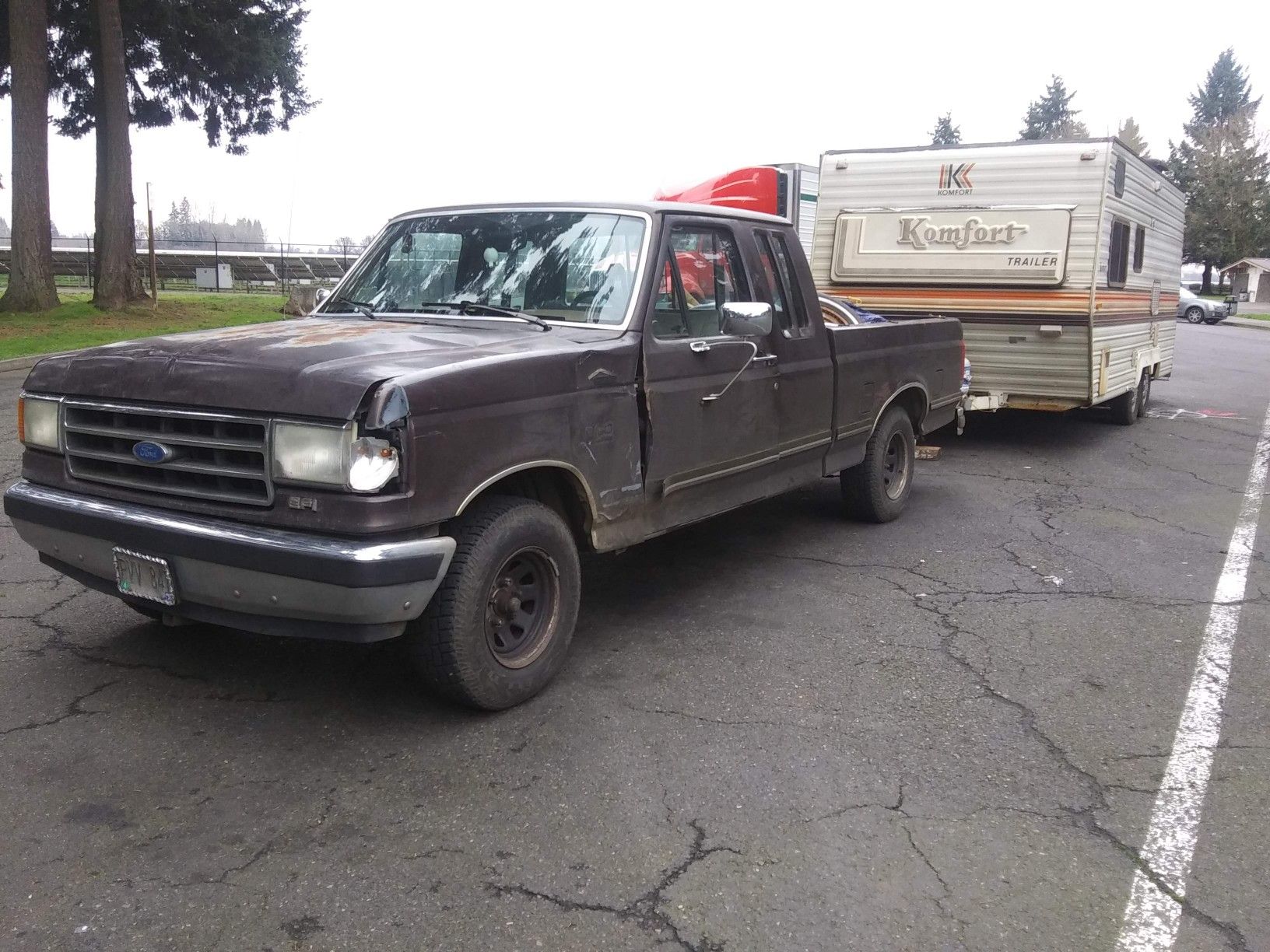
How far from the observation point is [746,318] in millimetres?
4828

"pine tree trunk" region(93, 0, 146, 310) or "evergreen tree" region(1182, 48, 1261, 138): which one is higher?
"evergreen tree" region(1182, 48, 1261, 138)

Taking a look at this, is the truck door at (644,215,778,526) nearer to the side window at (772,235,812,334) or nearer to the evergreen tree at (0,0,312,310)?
the side window at (772,235,812,334)

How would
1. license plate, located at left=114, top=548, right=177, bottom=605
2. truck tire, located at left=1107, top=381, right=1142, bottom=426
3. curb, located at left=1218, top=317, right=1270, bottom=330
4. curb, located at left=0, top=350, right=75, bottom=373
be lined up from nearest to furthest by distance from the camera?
license plate, located at left=114, top=548, right=177, bottom=605, truck tire, located at left=1107, top=381, right=1142, bottom=426, curb, located at left=0, top=350, right=75, bottom=373, curb, located at left=1218, top=317, right=1270, bottom=330

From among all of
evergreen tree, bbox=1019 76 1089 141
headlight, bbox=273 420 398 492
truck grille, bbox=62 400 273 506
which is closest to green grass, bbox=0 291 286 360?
truck grille, bbox=62 400 273 506

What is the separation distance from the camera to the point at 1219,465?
32.7 ft

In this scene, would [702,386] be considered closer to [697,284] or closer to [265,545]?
[697,284]

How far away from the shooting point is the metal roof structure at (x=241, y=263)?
37.2 metres

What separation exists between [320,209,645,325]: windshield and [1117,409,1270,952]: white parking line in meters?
2.71

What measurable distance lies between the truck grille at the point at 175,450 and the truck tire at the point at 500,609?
69 cm

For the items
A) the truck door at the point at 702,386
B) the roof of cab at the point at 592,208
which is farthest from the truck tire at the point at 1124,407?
the roof of cab at the point at 592,208

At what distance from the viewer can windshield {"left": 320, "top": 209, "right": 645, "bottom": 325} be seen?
4.79m

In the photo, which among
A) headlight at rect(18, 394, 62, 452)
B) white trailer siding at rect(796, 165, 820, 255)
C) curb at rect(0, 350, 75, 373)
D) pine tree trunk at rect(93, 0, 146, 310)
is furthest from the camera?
pine tree trunk at rect(93, 0, 146, 310)

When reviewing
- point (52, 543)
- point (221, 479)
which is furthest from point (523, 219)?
point (52, 543)

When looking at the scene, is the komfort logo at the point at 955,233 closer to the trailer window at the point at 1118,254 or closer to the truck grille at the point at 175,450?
the trailer window at the point at 1118,254
